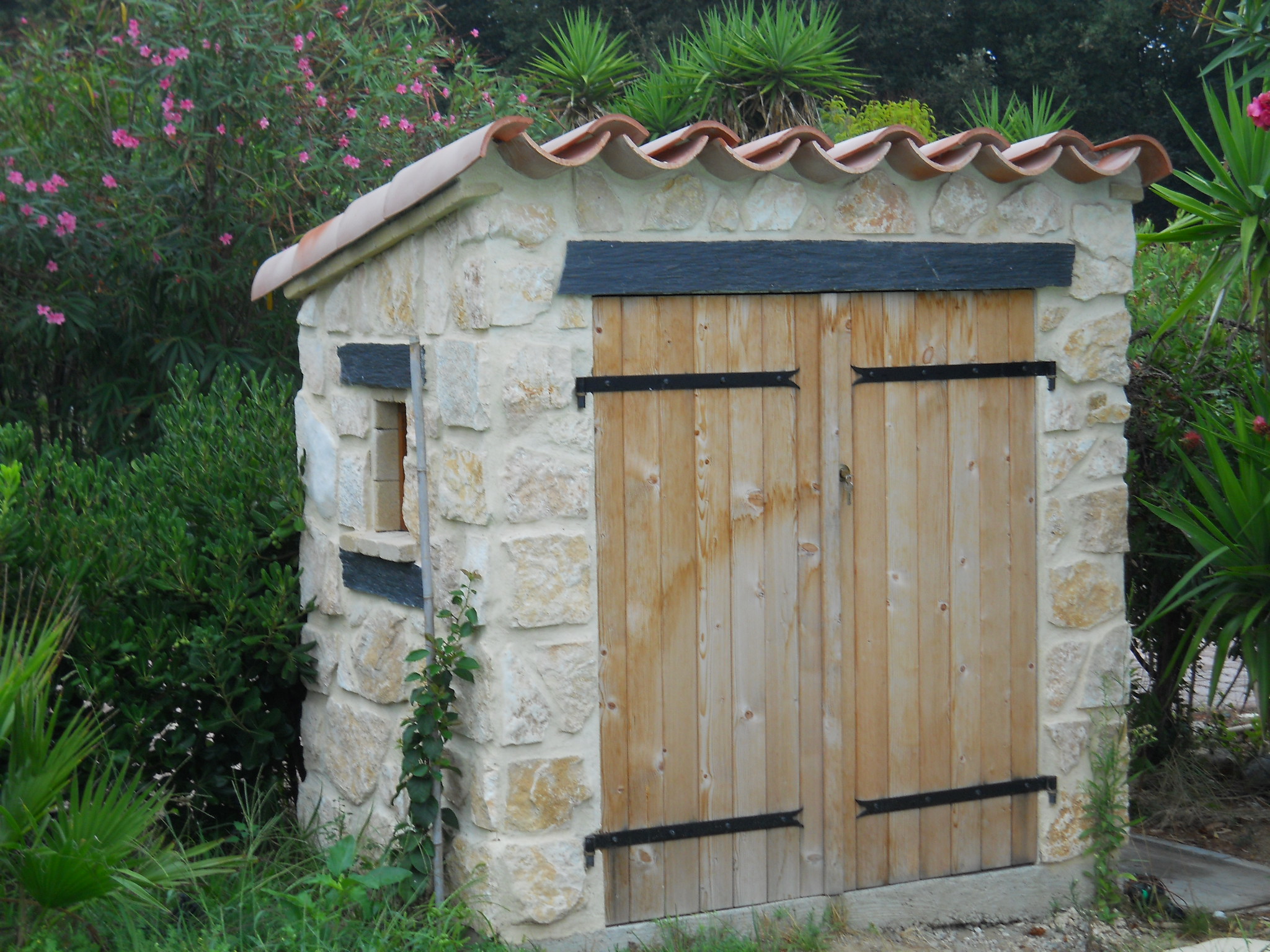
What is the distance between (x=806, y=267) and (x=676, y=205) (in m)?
0.47

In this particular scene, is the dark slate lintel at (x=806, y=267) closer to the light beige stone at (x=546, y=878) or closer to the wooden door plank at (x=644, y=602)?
the wooden door plank at (x=644, y=602)

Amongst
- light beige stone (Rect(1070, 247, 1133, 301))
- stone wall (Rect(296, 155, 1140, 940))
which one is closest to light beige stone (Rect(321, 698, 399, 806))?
stone wall (Rect(296, 155, 1140, 940))

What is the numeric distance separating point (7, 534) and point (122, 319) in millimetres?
3421

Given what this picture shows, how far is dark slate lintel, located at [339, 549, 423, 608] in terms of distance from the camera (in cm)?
420

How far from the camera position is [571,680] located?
389 centimetres

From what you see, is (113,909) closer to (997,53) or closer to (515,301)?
(515,301)

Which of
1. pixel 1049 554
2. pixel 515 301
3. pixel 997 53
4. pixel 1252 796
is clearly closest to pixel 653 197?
pixel 515 301

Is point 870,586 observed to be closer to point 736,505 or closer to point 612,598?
point 736,505

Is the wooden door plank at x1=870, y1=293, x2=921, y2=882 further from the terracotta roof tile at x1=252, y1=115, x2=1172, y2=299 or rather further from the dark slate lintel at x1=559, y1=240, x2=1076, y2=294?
the terracotta roof tile at x1=252, y1=115, x2=1172, y2=299

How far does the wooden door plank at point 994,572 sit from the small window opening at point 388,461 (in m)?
1.99

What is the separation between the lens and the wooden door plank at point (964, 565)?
173 inches

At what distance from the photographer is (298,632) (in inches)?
196

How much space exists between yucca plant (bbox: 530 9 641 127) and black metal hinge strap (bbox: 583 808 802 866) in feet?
23.2

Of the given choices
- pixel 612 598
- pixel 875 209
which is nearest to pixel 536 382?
pixel 612 598
